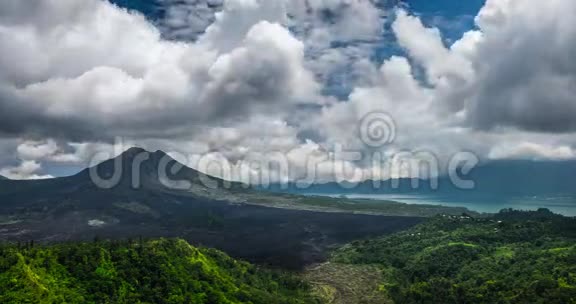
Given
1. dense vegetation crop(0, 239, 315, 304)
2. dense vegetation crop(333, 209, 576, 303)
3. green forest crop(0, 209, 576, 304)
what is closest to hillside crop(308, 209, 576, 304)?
dense vegetation crop(333, 209, 576, 303)

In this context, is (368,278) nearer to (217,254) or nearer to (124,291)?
(217,254)

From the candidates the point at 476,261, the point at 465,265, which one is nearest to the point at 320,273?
the point at 465,265

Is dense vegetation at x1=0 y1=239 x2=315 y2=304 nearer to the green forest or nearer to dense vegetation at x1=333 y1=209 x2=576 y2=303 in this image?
the green forest

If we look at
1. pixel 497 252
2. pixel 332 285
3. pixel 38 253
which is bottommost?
pixel 332 285

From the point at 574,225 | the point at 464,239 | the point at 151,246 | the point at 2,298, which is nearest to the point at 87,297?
the point at 2,298

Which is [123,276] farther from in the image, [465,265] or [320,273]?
[465,265]

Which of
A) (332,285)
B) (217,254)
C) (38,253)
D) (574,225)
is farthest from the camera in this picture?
(574,225)

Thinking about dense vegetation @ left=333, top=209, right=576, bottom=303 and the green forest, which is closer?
the green forest
